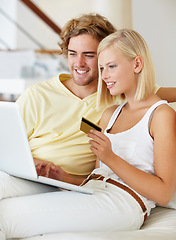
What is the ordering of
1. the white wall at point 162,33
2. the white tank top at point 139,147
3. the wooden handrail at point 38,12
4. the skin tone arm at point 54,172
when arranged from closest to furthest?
the white tank top at point 139,147 < the skin tone arm at point 54,172 < the white wall at point 162,33 < the wooden handrail at point 38,12

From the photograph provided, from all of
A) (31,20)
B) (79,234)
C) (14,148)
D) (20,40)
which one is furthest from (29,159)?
(20,40)

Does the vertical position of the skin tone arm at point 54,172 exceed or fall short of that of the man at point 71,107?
it falls short

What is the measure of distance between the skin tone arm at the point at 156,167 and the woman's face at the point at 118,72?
265 mm

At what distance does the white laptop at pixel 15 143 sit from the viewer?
1151mm

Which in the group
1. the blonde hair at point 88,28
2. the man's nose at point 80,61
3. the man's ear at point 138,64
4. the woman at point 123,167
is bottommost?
the woman at point 123,167

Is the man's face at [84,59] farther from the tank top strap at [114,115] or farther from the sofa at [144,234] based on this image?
the sofa at [144,234]

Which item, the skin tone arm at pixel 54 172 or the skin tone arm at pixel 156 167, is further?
the skin tone arm at pixel 54 172

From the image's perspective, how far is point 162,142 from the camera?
1.37 m

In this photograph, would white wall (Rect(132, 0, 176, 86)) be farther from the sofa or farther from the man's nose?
the sofa

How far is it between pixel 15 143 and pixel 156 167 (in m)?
0.52

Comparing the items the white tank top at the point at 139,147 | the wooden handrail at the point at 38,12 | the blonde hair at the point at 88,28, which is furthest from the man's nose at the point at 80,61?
the wooden handrail at the point at 38,12

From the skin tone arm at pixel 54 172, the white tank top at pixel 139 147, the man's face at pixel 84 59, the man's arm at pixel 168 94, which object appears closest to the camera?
the white tank top at pixel 139 147

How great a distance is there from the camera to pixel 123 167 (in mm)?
1353

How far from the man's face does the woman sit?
0.23 meters
